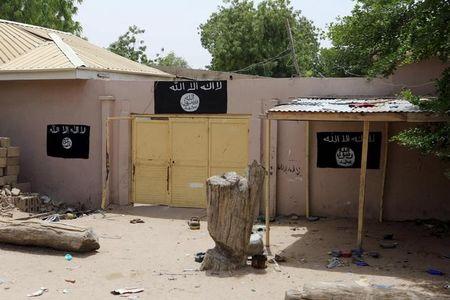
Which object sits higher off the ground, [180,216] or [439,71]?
[439,71]

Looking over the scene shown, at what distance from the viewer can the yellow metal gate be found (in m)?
11.4

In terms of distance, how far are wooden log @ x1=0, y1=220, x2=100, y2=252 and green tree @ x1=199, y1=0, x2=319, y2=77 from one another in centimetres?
2004

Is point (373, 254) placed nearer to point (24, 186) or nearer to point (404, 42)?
point (404, 42)

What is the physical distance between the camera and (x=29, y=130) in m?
13.1

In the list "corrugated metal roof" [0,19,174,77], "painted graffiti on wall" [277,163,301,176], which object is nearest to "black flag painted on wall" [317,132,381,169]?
"painted graffiti on wall" [277,163,301,176]

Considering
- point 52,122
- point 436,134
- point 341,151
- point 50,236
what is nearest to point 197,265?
point 50,236

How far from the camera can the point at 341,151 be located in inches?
422

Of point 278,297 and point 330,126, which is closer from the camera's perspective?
point 278,297

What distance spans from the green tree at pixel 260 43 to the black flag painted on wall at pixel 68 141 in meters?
15.8

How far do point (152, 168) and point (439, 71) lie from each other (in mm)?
6085

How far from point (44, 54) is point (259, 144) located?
19.8ft

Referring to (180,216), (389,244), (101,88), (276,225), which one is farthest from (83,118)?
(389,244)

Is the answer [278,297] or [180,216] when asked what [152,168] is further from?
[278,297]

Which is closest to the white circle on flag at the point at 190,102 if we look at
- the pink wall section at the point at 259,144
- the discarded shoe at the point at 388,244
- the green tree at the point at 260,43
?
the pink wall section at the point at 259,144
